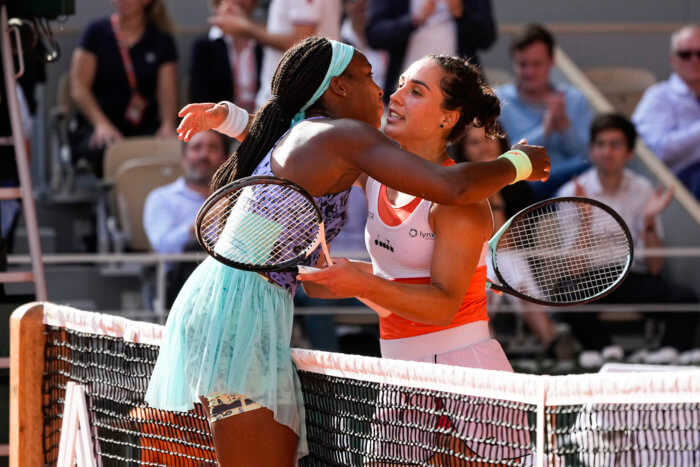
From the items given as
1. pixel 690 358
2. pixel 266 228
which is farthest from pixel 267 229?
pixel 690 358

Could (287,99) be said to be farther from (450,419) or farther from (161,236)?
(161,236)

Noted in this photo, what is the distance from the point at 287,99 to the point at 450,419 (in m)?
0.88

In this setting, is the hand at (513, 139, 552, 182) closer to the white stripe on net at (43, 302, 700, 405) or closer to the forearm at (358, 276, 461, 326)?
the forearm at (358, 276, 461, 326)

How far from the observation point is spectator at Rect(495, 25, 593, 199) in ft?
23.2

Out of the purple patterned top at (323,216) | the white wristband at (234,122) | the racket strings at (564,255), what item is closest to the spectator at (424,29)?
the racket strings at (564,255)

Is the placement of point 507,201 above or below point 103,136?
below

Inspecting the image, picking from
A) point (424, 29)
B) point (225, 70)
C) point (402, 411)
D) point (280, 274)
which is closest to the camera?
point (402, 411)

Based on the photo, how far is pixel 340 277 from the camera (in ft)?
8.09

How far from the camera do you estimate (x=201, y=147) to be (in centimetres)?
656

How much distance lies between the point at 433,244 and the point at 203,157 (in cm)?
386

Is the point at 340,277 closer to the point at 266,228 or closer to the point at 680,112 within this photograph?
the point at 266,228

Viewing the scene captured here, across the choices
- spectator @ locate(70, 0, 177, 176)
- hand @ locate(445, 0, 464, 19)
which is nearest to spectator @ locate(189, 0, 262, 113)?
spectator @ locate(70, 0, 177, 176)

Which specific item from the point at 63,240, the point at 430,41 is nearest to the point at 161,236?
the point at 63,240

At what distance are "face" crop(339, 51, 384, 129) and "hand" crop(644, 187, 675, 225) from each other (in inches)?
170
